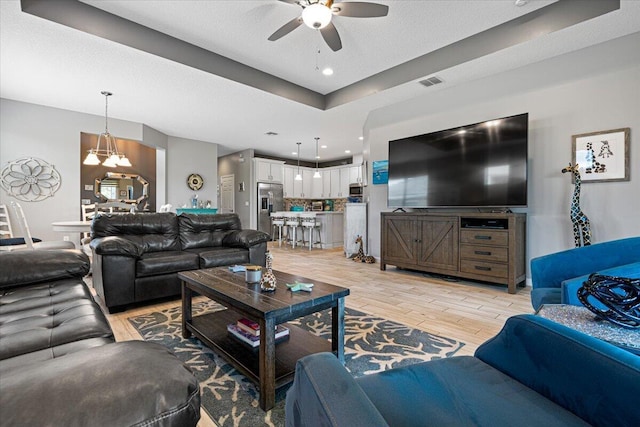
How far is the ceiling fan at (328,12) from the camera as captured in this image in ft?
7.57

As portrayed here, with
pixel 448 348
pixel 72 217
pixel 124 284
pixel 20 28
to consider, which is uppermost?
pixel 20 28

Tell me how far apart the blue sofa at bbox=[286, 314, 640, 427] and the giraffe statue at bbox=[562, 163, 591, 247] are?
9.51 ft

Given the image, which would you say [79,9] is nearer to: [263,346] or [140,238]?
[140,238]

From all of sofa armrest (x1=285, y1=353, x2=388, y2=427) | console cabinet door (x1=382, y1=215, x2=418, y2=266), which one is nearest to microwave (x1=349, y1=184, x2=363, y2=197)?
console cabinet door (x1=382, y1=215, x2=418, y2=266)

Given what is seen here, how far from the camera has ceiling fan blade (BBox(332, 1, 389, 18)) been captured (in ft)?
8.44

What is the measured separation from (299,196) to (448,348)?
8.50 meters

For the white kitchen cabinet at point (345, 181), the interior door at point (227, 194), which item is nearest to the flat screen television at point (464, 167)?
the white kitchen cabinet at point (345, 181)

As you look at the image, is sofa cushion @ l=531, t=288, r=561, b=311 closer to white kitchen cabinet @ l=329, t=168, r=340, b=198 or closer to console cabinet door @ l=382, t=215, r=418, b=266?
console cabinet door @ l=382, t=215, r=418, b=266

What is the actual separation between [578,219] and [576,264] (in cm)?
166

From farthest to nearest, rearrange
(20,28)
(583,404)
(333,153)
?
(333,153) → (20,28) → (583,404)

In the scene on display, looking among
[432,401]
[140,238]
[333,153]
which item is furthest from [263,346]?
[333,153]

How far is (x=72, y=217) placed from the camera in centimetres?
546

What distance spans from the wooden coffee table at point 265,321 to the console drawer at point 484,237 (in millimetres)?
2545

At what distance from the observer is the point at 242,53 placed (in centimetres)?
387
